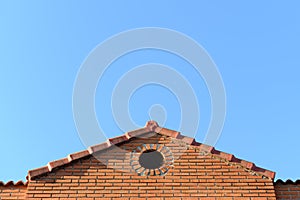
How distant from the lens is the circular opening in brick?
9.39 metres

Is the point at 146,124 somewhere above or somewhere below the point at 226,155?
above

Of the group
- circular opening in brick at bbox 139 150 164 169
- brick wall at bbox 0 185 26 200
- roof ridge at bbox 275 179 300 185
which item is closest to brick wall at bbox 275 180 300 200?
roof ridge at bbox 275 179 300 185

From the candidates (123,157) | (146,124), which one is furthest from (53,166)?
(146,124)

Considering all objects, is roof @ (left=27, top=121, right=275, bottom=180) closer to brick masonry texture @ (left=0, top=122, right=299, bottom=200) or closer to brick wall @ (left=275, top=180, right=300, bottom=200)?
brick masonry texture @ (left=0, top=122, right=299, bottom=200)

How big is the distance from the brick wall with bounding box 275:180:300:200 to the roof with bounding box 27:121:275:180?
36 cm

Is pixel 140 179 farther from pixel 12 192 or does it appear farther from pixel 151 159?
pixel 12 192

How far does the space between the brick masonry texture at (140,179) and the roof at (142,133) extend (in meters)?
0.02

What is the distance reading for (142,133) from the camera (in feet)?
32.2

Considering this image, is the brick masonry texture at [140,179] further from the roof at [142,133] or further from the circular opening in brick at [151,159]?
the circular opening in brick at [151,159]

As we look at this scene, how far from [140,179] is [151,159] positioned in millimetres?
704

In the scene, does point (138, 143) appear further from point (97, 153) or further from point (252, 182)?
point (252, 182)

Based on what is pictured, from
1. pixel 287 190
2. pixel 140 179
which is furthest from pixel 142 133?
pixel 287 190

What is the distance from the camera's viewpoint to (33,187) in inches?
347

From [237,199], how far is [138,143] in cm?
237
